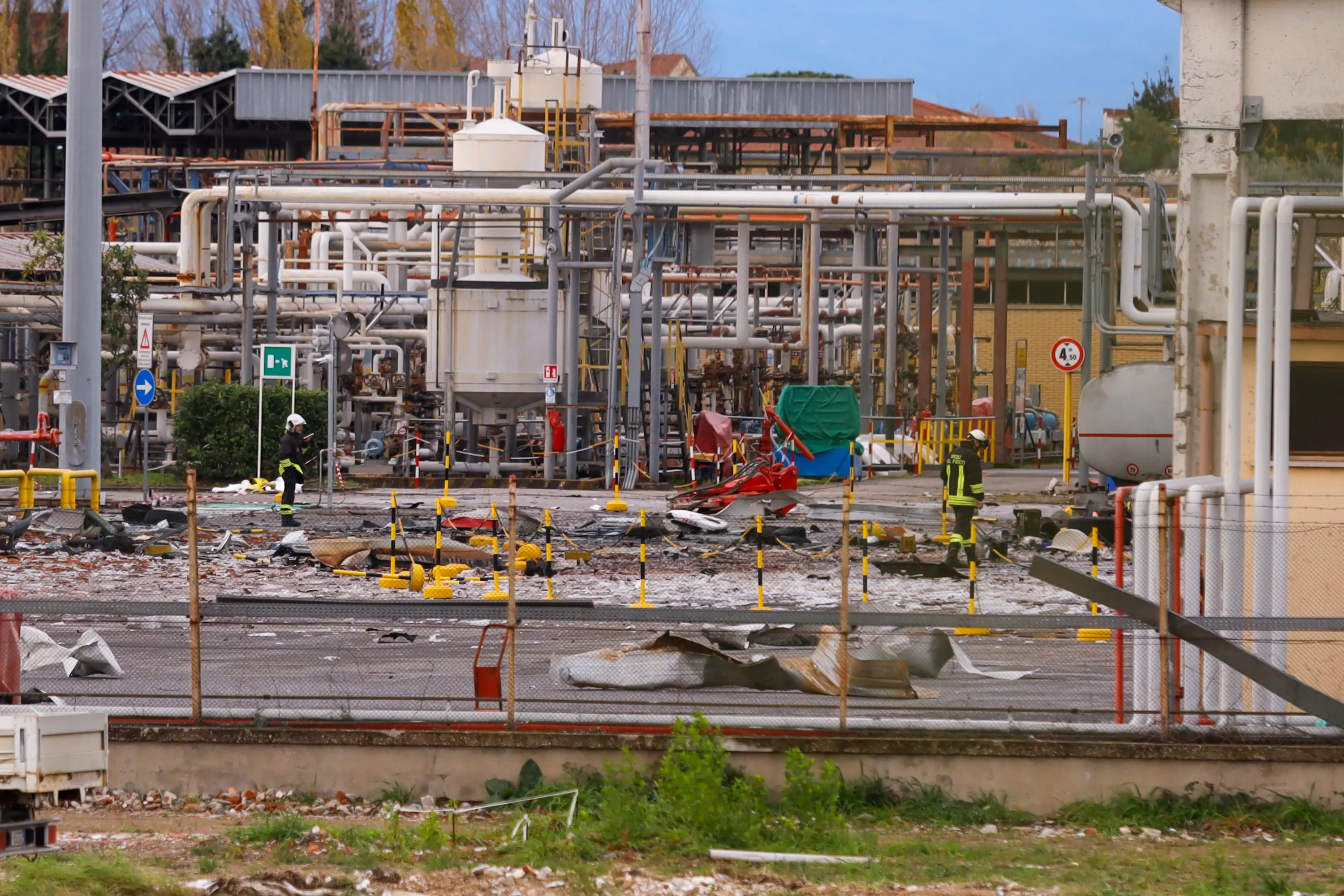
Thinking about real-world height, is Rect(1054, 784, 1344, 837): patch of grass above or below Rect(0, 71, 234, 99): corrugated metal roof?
below

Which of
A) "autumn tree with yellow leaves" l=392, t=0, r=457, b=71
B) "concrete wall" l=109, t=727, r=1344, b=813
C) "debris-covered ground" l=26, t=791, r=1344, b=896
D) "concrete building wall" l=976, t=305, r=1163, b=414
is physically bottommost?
"debris-covered ground" l=26, t=791, r=1344, b=896

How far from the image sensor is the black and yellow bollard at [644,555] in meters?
15.9

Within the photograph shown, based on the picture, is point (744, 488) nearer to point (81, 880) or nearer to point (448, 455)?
point (448, 455)

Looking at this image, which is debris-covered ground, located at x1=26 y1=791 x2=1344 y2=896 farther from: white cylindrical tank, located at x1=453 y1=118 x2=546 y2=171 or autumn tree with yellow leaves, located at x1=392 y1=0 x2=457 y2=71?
autumn tree with yellow leaves, located at x1=392 y1=0 x2=457 y2=71

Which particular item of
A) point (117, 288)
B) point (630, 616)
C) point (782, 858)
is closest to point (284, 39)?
point (117, 288)

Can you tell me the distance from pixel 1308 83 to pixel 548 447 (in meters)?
24.1

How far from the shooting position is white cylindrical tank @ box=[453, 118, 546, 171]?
3634 centimetres

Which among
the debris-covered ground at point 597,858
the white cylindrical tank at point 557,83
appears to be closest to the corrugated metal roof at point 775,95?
the white cylindrical tank at point 557,83

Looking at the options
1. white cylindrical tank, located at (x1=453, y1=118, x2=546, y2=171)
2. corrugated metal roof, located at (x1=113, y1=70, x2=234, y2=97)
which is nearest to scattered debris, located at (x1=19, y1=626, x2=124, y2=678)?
white cylindrical tank, located at (x1=453, y1=118, x2=546, y2=171)

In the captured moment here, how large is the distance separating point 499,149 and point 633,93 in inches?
985

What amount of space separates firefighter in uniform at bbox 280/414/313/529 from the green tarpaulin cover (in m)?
10.2

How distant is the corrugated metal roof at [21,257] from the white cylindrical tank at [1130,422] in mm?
20566

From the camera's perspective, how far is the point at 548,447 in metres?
34.0

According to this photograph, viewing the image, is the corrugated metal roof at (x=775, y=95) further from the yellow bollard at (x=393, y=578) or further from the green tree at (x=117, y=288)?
the yellow bollard at (x=393, y=578)
